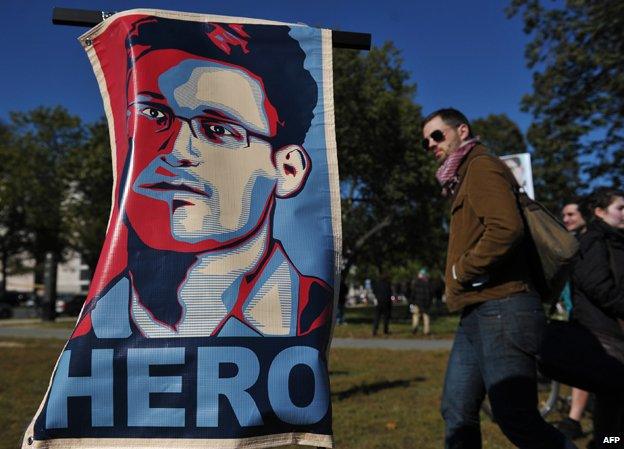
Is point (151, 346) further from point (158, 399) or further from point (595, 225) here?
point (595, 225)

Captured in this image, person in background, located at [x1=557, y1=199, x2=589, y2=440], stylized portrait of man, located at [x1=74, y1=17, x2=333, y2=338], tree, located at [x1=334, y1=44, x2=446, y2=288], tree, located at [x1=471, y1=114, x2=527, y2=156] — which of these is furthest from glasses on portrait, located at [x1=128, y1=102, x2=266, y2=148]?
tree, located at [x1=471, y1=114, x2=527, y2=156]

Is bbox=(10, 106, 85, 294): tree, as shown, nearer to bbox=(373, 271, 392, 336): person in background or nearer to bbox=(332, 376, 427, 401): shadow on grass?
bbox=(373, 271, 392, 336): person in background

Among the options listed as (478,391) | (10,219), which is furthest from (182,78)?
(10,219)

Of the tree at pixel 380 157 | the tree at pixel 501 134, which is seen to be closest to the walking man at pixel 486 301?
the tree at pixel 380 157

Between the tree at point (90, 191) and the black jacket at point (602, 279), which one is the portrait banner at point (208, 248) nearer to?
the black jacket at point (602, 279)

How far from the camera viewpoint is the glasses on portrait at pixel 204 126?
91.4 inches

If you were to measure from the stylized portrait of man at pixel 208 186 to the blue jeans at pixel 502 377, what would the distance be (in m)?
0.90

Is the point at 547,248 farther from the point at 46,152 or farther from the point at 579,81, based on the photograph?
the point at 46,152

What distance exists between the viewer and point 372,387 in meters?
7.91

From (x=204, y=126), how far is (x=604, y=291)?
8.84 feet

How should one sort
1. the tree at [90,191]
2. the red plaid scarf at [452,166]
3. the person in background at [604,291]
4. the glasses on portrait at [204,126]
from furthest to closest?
the tree at [90,191] → the person in background at [604,291] → the red plaid scarf at [452,166] → the glasses on portrait at [204,126]

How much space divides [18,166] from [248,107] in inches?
1314

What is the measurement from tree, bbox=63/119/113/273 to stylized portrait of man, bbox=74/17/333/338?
2824 cm

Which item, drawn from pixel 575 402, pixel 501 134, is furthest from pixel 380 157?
pixel 501 134
